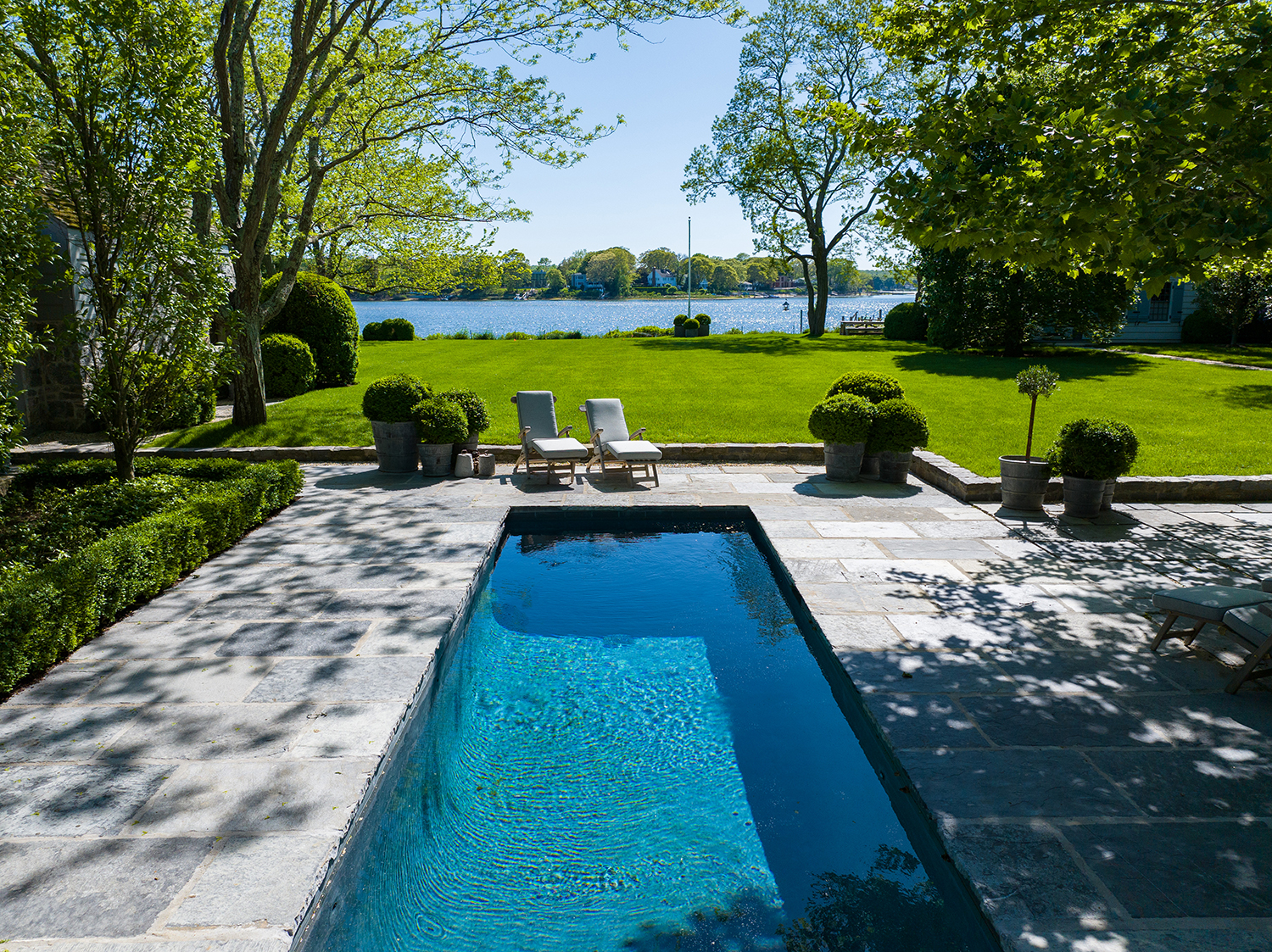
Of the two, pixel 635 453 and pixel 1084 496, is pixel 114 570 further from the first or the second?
pixel 1084 496

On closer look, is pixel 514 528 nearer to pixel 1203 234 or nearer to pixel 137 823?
pixel 137 823

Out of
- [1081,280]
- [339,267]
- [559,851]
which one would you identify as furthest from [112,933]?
[339,267]

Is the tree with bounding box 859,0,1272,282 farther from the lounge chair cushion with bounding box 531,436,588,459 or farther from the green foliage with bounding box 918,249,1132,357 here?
the green foliage with bounding box 918,249,1132,357

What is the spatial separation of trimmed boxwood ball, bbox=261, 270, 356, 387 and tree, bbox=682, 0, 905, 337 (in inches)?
887

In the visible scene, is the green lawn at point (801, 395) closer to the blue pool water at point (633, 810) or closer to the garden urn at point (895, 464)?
the garden urn at point (895, 464)

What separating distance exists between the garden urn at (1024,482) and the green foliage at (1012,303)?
1570cm

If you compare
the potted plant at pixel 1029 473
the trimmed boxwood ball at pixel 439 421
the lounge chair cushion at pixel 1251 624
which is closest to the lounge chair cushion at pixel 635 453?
the trimmed boxwood ball at pixel 439 421

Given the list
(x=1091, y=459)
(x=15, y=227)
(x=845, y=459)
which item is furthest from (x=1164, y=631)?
(x=15, y=227)

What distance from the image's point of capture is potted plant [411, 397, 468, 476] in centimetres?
1080

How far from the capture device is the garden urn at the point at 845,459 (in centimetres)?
1072

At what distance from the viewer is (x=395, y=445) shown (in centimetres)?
1109

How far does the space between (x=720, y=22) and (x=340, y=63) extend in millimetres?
6050

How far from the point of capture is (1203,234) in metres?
4.18

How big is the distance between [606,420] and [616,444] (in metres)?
0.89
